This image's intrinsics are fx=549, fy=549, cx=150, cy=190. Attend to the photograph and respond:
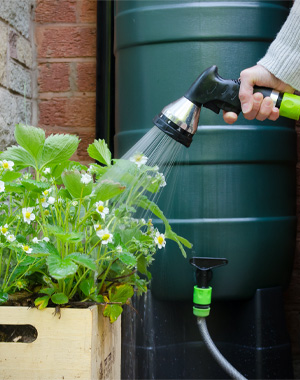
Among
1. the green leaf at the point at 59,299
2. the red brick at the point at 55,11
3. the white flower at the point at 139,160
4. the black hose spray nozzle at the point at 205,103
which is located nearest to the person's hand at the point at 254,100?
the black hose spray nozzle at the point at 205,103

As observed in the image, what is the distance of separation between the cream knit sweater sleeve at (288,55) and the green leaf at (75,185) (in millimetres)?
455

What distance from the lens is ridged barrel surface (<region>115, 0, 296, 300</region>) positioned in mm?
1355

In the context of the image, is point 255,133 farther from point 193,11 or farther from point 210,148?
point 193,11

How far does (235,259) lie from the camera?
136 centimetres

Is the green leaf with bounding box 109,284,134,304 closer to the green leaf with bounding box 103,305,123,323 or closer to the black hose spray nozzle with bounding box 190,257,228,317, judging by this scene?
the green leaf with bounding box 103,305,123,323

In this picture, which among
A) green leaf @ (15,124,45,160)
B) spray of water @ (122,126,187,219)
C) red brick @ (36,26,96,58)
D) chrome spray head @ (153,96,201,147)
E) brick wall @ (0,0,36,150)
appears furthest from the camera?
red brick @ (36,26,96,58)

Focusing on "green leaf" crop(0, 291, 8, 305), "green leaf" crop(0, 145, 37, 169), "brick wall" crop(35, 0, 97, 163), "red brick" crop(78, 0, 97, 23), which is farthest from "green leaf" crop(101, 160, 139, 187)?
"red brick" crop(78, 0, 97, 23)

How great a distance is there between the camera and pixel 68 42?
173cm

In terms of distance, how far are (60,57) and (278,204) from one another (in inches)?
32.6

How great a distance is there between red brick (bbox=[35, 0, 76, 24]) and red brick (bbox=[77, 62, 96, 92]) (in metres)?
0.15

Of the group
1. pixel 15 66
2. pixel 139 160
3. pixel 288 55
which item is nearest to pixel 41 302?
pixel 139 160

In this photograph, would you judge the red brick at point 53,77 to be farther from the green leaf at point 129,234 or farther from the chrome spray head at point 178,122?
the green leaf at point 129,234

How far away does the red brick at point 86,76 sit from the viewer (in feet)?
Result: 5.69

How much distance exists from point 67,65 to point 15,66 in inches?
9.4
